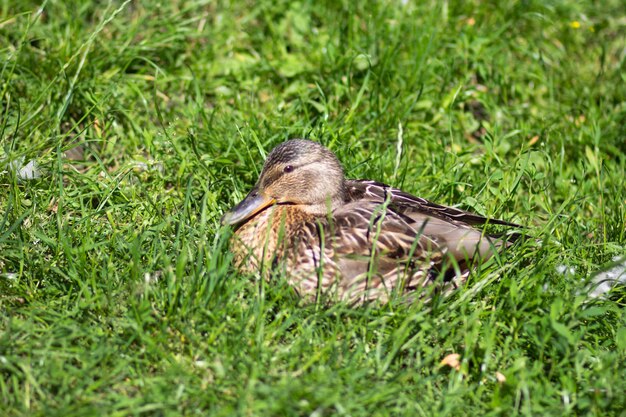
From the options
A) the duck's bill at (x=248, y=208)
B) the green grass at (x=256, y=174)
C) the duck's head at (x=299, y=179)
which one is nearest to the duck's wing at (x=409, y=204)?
the duck's head at (x=299, y=179)

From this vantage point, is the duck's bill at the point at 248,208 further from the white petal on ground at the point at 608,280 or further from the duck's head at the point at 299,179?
the white petal on ground at the point at 608,280

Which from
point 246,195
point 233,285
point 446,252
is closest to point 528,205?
point 446,252

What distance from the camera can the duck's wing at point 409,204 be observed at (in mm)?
4273

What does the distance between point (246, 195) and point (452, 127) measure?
170cm

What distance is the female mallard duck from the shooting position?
3898 millimetres

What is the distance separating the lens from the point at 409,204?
429 cm

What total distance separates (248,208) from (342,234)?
0.53 meters

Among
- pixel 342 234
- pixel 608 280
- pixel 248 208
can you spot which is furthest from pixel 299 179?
pixel 608 280

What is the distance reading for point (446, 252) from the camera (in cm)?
398

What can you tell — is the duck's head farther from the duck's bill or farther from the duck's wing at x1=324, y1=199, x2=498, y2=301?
the duck's wing at x1=324, y1=199, x2=498, y2=301

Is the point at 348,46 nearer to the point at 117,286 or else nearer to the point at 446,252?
the point at 446,252

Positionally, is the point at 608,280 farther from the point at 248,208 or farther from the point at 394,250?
the point at 248,208

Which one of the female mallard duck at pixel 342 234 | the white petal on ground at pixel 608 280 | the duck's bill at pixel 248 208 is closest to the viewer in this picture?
the female mallard duck at pixel 342 234

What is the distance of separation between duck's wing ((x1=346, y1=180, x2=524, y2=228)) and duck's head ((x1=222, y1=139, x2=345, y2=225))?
124mm
